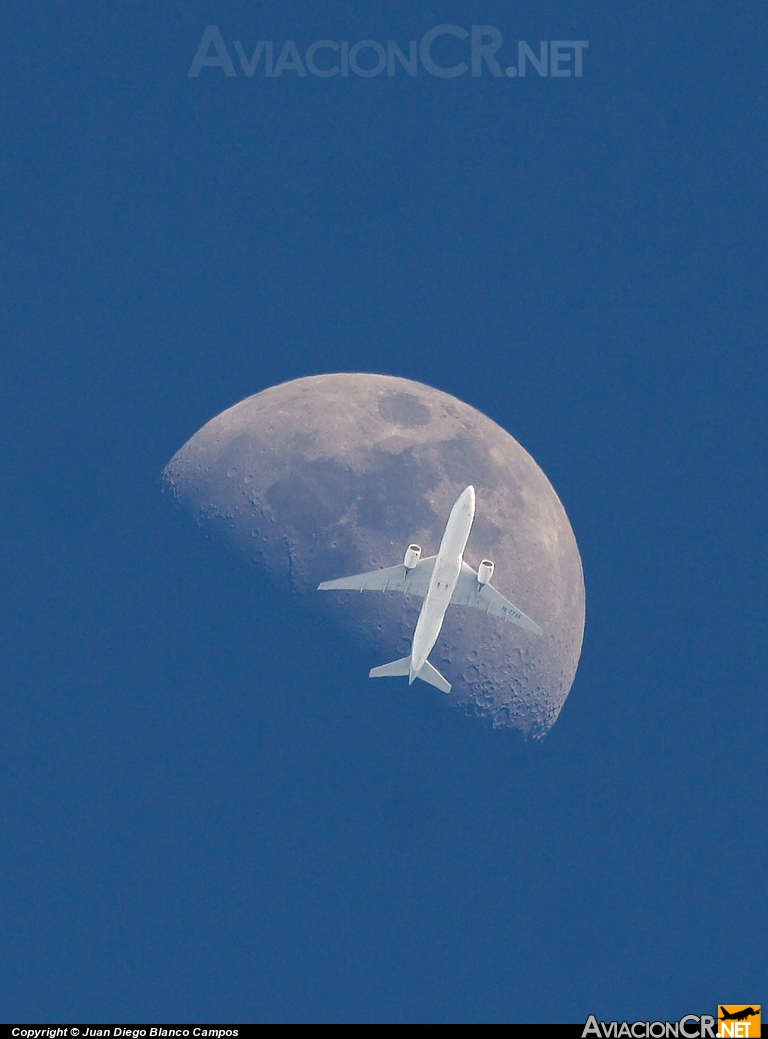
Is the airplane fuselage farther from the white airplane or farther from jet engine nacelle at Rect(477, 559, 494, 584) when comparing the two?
jet engine nacelle at Rect(477, 559, 494, 584)

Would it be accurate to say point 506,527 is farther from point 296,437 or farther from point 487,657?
point 296,437

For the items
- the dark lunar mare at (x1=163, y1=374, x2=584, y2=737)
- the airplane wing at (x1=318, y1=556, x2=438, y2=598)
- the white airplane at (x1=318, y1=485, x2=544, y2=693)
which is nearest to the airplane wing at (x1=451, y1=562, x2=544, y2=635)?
the white airplane at (x1=318, y1=485, x2=544, y2=693)

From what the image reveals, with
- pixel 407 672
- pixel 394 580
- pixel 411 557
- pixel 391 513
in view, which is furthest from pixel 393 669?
pixel 391 513

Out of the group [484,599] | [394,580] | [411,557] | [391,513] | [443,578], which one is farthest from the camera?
[391,513]

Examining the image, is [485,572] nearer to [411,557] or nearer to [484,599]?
[484,599]

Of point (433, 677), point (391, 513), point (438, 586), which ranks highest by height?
point (391, 513)

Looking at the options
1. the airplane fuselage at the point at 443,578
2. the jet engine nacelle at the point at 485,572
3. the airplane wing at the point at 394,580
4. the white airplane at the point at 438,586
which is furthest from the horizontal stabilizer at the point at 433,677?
the jet engine nacelle at the point at 485,572

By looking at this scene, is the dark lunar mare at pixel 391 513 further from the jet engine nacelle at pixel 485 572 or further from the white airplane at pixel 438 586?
the jet engine nacelle at pixel 485 572
